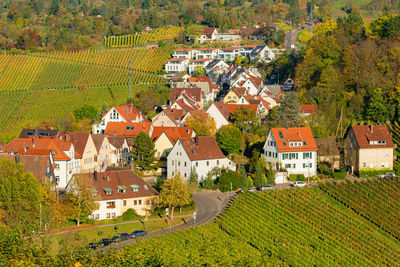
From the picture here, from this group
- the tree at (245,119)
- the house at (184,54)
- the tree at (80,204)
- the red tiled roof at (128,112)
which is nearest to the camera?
the tree at (80,204)

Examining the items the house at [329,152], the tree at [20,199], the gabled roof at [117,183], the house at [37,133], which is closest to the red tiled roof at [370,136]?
the house at [329,152]

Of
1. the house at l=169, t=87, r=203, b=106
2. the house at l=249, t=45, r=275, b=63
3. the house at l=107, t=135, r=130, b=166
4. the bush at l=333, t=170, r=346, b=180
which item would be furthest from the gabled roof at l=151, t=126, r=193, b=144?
the house at l=249, t=45, r=275, b=63

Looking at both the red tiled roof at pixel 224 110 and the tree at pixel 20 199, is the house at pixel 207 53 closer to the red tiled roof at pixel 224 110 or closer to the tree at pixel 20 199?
the red tiled roof at pixel 224 110

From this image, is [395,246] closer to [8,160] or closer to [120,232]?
[120,232]

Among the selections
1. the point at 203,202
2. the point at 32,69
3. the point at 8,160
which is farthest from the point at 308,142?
the point at 32,69

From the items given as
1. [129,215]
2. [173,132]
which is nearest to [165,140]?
[173,132]

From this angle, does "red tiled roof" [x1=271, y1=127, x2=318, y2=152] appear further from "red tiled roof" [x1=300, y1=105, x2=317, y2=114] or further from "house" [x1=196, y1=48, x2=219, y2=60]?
"house" [x1=196, y1=48, x2=219, y2=60]
